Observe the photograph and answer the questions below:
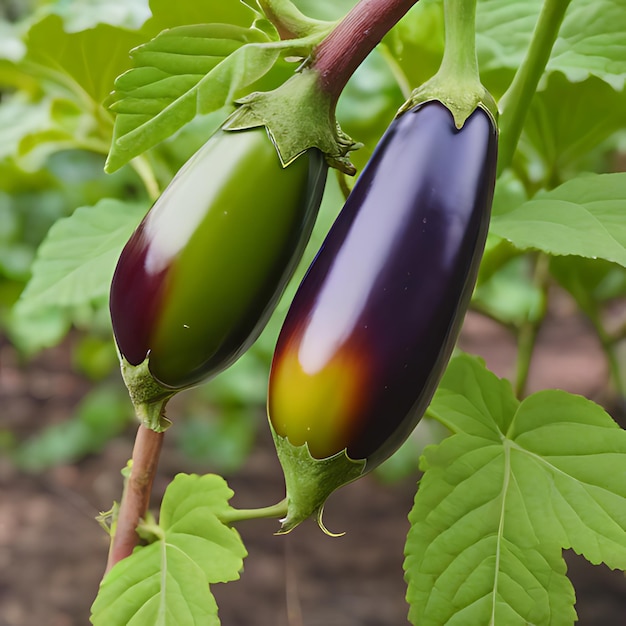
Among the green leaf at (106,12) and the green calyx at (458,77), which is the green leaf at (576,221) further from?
the green leaf at (106,12)

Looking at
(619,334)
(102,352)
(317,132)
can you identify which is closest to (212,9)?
(317,132)

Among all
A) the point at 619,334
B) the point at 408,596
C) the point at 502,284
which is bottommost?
the point at 502,284

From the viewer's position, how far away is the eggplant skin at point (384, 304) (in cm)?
25

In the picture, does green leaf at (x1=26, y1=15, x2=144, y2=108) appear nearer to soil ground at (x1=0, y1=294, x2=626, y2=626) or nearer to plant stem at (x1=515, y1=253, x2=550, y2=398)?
plant stem at (x1=515, y1=253, x2=550, y2=398)

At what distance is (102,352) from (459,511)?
1.10 m

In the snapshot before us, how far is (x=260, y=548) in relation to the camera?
1117mm

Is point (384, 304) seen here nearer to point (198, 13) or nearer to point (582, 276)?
point (198, 13)

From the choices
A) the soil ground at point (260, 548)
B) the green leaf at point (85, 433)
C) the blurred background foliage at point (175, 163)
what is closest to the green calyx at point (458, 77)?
the blurred background foliage at point (175, 163)

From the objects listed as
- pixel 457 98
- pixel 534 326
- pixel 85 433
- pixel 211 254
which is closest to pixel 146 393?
pixel 211 254

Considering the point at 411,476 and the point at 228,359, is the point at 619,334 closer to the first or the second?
the point at 411,476

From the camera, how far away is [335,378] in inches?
9.7

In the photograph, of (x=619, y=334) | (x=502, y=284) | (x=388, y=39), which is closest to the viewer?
(x=388, y=39)

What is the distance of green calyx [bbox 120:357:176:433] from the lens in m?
0.28

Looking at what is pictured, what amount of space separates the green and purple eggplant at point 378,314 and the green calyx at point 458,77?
0.6 inches
